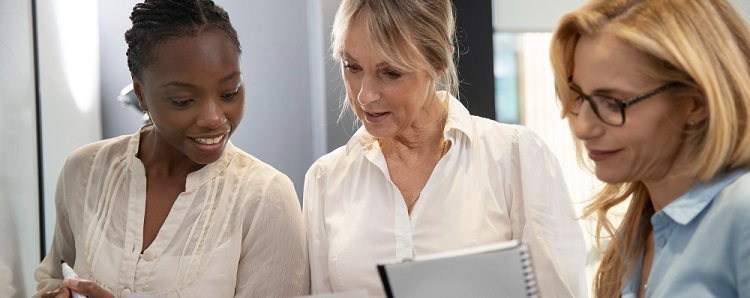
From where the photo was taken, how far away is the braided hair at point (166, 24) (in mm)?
1912

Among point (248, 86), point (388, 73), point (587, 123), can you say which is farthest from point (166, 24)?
point (248, 86)

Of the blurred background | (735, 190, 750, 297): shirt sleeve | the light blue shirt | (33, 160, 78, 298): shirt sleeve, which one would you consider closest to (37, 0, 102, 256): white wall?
the blurred background

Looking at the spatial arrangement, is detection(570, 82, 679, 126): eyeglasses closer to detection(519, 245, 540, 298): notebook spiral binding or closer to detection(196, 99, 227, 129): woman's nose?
detection(519, 245, 540, 298): notebook spiral binding

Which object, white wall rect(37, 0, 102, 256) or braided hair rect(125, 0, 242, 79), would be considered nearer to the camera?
braided hair rect(125, 0, 242, 79)

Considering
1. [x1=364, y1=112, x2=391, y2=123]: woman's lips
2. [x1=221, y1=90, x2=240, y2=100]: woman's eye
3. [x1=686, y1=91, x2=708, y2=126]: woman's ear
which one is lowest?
[x1=364, y1=112, x2=391, y2=123]: woman's lips

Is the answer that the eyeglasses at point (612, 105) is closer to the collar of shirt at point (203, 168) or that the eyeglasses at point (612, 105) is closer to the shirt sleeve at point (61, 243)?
the collar of shirt at point (203, 168)

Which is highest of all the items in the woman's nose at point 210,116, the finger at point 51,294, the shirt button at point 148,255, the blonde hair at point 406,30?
the blonde hair at point 406,30

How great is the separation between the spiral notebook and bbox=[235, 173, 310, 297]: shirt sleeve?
0.71 meters

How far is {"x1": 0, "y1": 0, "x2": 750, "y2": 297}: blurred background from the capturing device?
7.17 ft

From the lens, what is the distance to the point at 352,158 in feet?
7.63

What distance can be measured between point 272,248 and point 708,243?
991mm

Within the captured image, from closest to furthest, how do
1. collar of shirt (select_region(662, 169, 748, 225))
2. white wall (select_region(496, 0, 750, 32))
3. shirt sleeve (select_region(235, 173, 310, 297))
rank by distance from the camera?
collar of shirt (select_region(662, 169, 748, 225)) → shirt sleeve (select_region(235, 173, 310, 297)) → white wall (select_region(496, 0, 750, 32))

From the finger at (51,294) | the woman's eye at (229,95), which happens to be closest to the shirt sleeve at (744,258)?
the woman's eye at (229,95)

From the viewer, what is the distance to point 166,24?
1.92 m
